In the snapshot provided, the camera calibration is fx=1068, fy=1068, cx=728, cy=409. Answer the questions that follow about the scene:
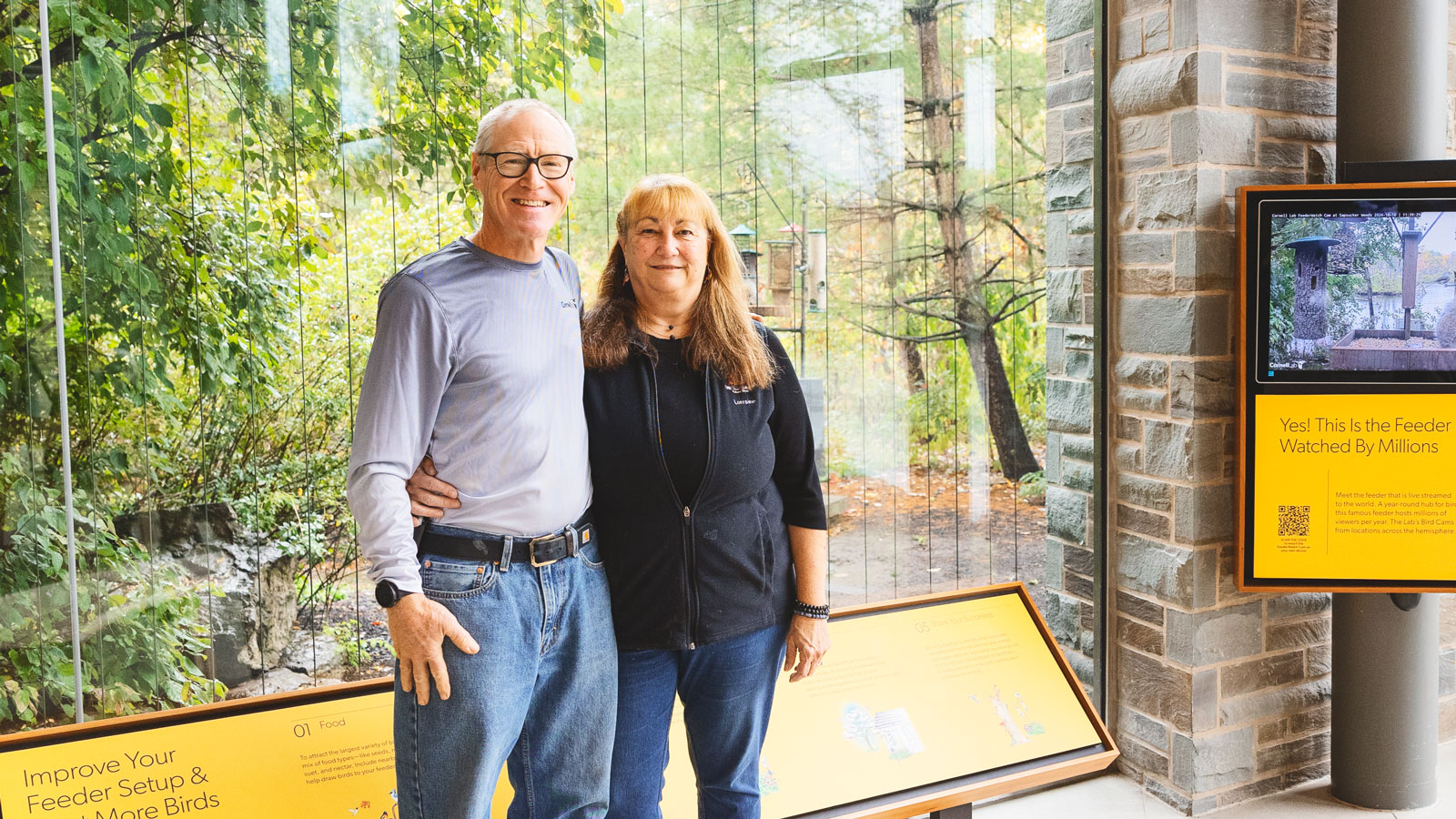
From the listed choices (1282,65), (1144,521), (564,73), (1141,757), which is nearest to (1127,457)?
(1144,521)

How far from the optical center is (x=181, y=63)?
2.08 meters

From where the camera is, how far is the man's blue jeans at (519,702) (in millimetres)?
1656

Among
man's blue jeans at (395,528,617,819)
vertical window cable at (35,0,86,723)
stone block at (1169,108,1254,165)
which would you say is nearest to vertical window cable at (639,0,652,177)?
man's blue jeans at (395,528,617,819)

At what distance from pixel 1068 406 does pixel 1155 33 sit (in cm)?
106

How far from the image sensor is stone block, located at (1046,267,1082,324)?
123 inches

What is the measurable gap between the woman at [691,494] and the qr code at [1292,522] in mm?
1497

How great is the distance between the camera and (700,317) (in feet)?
6.28

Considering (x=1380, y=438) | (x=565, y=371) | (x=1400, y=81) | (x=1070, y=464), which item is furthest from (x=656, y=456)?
(x=1400, y=81)

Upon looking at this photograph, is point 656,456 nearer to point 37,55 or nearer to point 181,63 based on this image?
point 181,63

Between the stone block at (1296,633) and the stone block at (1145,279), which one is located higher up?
the stone block at (1145,279)

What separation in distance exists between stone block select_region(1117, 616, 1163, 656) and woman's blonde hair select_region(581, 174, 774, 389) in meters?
1.67

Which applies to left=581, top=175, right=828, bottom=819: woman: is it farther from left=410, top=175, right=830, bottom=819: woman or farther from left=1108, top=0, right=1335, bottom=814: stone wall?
left=1108, top=0, right=1335, bottom=814: stone wall

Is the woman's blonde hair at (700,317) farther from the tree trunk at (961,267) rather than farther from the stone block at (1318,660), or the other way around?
the stone block at (1318,660)

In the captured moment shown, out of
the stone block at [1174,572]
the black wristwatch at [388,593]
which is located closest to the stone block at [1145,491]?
the stone block at [1174,572]
